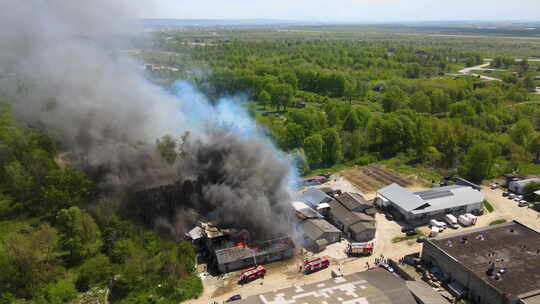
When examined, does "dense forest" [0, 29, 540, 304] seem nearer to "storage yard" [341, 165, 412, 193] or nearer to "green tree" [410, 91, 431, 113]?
"green tree" [410, 91, 431, 113]

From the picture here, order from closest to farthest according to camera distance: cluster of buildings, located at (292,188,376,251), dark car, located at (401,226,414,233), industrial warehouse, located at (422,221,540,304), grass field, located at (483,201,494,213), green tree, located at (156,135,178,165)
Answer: industrial warehouse, located at (422,221,540,304) → cluster of buildings, located at (292,188,376,251) → dark car, located at (401,226,414,233) → green tree, located at (156,135,178,165) → grass field, located at (483,201,494,213)

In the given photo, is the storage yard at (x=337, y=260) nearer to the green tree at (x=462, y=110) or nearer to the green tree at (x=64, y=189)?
the green tree at (x=64, y=189)

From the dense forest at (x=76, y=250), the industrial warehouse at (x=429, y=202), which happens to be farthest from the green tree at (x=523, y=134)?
the dense forest at (x=76, y=250)

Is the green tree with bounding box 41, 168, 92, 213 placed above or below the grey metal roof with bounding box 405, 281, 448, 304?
above

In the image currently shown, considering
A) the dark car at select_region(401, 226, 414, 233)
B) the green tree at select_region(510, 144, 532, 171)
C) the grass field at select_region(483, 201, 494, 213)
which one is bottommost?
the dark car at select_region(401, 226, 414, 233)

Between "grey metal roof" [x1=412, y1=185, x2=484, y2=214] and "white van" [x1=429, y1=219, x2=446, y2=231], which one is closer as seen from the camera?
"white van" [x1=429, y1=219, x2=446, y2=231]

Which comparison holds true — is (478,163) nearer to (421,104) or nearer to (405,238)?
(405,238)

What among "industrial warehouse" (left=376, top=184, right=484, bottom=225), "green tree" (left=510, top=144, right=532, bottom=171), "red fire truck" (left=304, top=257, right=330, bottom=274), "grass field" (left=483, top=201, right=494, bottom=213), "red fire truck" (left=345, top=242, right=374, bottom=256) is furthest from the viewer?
"green tree" (left=510, top=144, right=532, bottom=171)

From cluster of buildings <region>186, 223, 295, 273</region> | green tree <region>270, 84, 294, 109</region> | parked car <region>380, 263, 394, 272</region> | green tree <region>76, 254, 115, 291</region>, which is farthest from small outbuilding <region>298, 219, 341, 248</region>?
green tree <region>270, 84, 294, 109</region>
